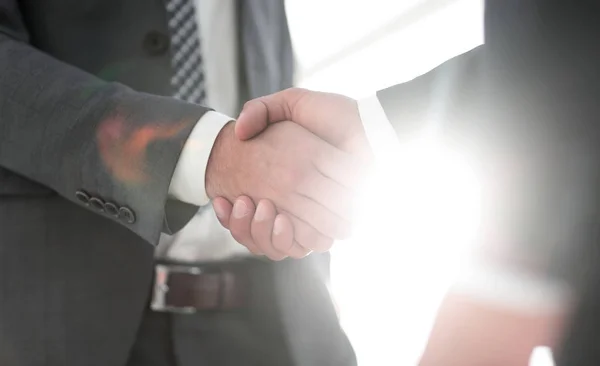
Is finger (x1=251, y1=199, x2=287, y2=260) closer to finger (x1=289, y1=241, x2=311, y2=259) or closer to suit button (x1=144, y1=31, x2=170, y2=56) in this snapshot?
finger (x1=289, y1=241, x2=311, y2=259)

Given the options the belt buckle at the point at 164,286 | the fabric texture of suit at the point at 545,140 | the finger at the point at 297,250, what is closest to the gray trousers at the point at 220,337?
the belt buckle at the point at 164,286

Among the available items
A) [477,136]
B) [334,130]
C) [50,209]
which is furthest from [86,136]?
[477,136]

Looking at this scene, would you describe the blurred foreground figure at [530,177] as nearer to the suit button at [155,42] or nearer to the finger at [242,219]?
the finger at [242,219]

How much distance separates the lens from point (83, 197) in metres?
0.65

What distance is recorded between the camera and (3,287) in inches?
27.8

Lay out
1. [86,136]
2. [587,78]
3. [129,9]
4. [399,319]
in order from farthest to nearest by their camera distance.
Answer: [399,319], [129,9], [86,136], [587,78]

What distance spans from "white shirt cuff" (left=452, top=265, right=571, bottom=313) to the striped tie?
41 centimetres

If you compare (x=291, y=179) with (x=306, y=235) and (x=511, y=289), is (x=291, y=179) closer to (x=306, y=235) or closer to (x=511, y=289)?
(x=306, y=235)

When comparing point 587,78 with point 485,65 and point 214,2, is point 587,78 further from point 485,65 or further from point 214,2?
point 214,2

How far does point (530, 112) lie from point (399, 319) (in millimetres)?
686

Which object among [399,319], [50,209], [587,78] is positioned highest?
[587,78]

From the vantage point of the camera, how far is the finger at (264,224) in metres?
0.67

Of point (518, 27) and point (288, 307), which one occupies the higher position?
point (518, 27)

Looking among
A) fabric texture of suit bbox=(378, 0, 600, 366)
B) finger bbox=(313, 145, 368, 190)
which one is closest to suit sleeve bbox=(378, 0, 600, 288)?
fabric texture of suit bbox=(378, 0, 600, 366)
